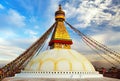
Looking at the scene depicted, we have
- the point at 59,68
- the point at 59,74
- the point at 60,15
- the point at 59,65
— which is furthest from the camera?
the point at 60,15

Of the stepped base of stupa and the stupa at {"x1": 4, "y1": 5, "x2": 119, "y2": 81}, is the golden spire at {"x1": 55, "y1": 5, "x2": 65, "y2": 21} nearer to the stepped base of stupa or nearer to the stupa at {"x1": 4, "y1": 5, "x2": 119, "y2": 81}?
the stupa at {"x1": 4, "y1": 5, "x2": 119, "y2": 81}

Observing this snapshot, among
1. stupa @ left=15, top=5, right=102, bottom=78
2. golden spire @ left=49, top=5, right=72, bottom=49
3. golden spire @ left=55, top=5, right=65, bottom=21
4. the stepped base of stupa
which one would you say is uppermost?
golden spire @ left=55, top=5, right=65, bottom=21

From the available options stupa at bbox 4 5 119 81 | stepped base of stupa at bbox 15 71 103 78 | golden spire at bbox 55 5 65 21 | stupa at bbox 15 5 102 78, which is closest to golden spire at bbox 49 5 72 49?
golden spire at bbox 55 5 65 21

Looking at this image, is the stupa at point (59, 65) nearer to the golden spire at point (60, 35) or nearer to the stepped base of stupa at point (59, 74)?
the stepped base of stupa at point (59, 74)

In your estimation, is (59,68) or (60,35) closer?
(59,68)

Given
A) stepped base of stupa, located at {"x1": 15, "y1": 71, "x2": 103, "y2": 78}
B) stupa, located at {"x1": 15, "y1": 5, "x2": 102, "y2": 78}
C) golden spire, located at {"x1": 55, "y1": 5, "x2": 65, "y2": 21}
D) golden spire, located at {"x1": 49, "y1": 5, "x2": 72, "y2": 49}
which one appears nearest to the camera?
stepped base of stupa, located at {"x1": 15, "y1": 71, "x2": 103, "y2": 78}

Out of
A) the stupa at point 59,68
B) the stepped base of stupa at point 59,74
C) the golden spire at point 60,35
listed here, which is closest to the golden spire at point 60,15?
the golden spire at point 60,35

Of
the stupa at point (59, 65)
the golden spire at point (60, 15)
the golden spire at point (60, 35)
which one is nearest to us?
the stupa at point (59, 65)

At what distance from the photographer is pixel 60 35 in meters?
17.3

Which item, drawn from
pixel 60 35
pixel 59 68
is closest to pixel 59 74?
pixel 59 68

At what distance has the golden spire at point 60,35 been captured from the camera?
671 inches

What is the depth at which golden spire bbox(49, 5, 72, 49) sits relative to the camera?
55.9 ft

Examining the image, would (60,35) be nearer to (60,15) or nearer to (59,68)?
(60,15)

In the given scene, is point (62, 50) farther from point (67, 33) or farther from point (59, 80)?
point (59, 80)
